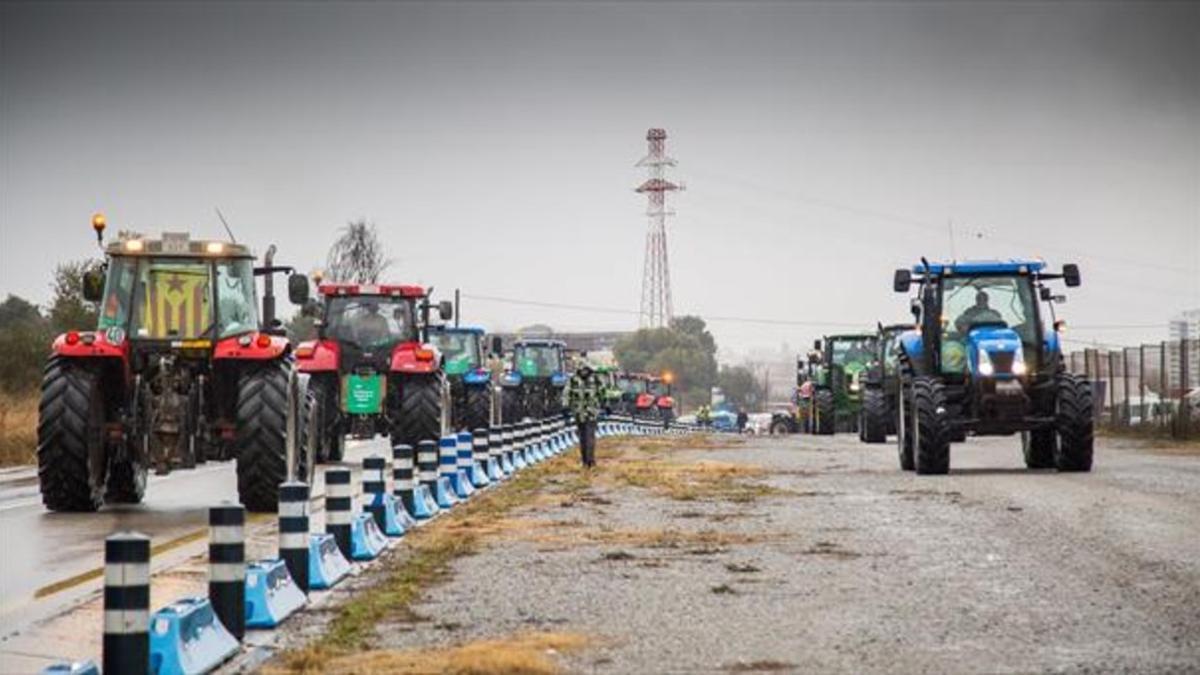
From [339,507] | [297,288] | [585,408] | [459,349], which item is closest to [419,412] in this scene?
[585,408]

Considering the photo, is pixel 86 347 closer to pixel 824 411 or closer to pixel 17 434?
pixel 17 434

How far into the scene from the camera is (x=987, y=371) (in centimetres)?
2995

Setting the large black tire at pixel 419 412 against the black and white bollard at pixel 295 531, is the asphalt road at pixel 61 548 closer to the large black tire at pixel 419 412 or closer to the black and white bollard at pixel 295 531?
the black and white bollard at pixel 295 531

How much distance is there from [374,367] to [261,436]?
1265cm

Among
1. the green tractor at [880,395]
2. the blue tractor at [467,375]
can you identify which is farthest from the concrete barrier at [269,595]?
the green tractor at [880,395]

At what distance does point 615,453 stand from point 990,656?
3120cm

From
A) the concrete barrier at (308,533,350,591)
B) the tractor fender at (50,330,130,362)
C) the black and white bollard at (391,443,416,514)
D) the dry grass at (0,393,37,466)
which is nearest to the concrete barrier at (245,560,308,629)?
the concrete barrier at (308,533,350,591)

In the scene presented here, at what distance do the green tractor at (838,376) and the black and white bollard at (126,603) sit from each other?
50.7 metres

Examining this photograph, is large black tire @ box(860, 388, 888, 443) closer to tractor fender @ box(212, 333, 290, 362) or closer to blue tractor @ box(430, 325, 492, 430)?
blue tractor @ box(430, 325, 492, 430)

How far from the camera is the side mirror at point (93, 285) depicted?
22.1m

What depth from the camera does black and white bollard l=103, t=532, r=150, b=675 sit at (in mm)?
8680

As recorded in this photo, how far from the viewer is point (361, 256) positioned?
79.1 m

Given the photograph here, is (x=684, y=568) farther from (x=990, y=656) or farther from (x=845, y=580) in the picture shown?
(x=990, y=656)

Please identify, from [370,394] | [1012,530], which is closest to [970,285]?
[370,394]
